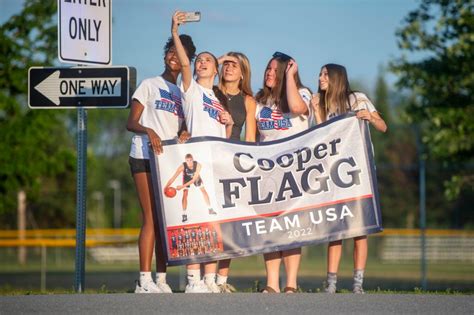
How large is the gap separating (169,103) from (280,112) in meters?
0.97

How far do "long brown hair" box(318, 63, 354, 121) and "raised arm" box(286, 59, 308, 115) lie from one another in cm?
21

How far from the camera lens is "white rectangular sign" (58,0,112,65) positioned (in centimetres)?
985

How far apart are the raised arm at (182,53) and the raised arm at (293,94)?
86 cm

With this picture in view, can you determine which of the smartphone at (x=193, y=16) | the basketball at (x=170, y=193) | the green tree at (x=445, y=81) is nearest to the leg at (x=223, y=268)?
the basketball at (x=170, y=193)

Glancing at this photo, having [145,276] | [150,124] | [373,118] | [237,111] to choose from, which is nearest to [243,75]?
[237,111]

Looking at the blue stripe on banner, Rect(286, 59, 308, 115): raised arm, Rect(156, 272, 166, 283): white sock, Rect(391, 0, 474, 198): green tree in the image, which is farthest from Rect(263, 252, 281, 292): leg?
Rect(391, 0, 474, 198): green tree

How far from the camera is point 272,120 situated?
944 cm

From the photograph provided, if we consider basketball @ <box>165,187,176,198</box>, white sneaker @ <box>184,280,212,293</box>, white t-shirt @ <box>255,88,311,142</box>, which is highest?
white t-shirt @ <box>255,88,311,142</box>

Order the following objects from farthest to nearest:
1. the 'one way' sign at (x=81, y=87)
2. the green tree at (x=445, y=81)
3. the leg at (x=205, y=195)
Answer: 1. the green tree at (x=445, y=81)
2. the 'one way' sign at (x=81, y=87)
3. the leg at (x=205, y=195)

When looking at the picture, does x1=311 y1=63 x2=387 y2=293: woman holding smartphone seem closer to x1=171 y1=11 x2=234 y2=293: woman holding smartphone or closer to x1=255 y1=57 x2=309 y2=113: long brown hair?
x1=255 y1=57 x2=309 y2=113: long brown hair

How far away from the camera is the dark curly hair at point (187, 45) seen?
30.5 feet

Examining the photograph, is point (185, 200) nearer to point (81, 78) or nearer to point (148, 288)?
point (148, 288)

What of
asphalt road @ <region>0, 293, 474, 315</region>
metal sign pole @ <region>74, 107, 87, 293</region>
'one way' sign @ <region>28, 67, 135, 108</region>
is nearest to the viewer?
asphalt road @ <region>0, 293, 474, 315</region>

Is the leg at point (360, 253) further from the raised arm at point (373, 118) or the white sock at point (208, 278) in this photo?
the white sock at point (208, 278)
